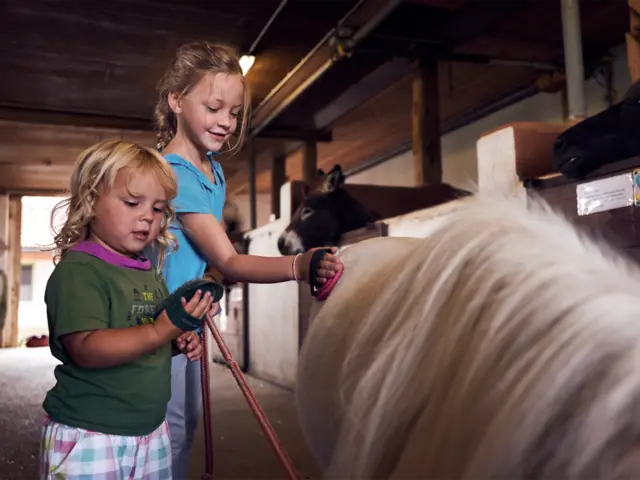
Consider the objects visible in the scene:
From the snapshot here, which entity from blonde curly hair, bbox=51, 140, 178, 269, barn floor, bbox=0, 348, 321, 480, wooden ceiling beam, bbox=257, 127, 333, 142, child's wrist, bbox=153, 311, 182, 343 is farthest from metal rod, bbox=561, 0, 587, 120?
wooden ceiling beam, bbox=257, 127, 333, 142

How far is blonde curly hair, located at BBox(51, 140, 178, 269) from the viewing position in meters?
0.89

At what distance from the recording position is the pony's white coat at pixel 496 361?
29 centimetres

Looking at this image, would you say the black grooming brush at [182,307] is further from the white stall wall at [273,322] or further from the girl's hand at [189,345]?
the white stall wall at [273,322]

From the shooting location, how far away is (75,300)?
840 mm

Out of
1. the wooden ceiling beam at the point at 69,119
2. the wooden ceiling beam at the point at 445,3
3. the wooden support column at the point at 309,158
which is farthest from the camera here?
the wooden support column at the point at 309,158

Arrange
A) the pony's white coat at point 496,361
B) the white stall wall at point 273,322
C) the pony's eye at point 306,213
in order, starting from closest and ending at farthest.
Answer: the pony's white coat at point 496,361
the pony's eye at point 306,213
the white stall wall at point 273,322

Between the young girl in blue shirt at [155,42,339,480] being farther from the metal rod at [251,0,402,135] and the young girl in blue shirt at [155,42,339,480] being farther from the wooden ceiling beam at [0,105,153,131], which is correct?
the wooden ceiling beam at [0,105,153,131]

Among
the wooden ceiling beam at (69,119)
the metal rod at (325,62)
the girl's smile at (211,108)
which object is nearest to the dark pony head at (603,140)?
the girl's smile at (211,108)

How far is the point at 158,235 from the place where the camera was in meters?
0.97

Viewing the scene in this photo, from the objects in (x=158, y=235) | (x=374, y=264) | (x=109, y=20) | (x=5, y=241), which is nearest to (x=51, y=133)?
(x=109, y=20)

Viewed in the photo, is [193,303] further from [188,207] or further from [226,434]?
[226,434]

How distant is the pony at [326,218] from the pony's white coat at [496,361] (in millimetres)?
2827

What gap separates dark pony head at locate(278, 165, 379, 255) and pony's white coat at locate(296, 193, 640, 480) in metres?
2.83

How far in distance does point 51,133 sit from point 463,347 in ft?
20.8
